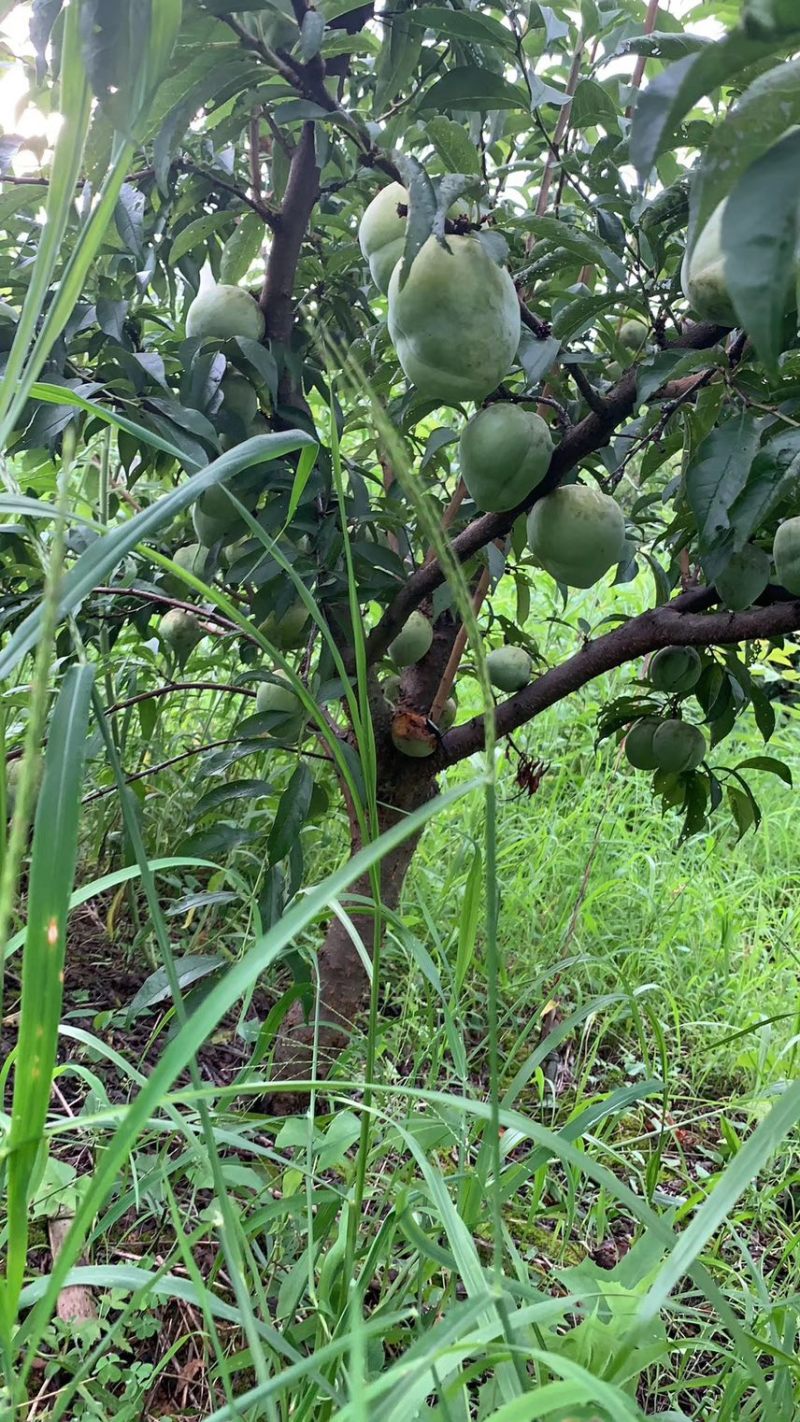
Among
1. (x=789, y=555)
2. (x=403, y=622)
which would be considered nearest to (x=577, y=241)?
(x=789, y=555)

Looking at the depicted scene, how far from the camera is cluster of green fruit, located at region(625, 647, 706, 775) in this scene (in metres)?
1.13

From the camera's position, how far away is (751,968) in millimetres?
1697

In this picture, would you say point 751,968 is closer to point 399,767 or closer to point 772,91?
point 399,767

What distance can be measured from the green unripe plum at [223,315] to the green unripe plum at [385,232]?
213 mm

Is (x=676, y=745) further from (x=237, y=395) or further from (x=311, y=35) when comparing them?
(x=311, y=35)

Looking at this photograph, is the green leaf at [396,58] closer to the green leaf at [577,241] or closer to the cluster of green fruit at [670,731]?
the green leaf at [577,241]

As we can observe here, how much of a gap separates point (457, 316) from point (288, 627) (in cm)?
49

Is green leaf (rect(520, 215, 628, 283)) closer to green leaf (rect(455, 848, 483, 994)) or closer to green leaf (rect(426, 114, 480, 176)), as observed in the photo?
green leaf (rect(426, 114, 480, 176))

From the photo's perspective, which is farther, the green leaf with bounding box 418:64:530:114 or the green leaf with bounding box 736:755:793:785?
the green leaf with bounding box 736:755:793:785

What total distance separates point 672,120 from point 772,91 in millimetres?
34

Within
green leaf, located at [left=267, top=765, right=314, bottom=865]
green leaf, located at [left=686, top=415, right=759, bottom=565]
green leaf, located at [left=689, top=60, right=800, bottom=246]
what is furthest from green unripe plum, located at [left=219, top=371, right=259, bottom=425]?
green leaf, located at [left=689, top=60, right=800, bottom=246]

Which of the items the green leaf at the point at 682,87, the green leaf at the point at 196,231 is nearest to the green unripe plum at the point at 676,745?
the green leaf at the point at 196,231

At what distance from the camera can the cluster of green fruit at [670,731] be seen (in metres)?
1.13

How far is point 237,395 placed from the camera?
987 mm
